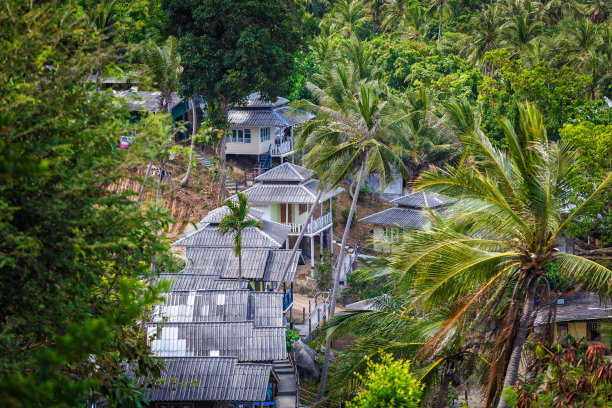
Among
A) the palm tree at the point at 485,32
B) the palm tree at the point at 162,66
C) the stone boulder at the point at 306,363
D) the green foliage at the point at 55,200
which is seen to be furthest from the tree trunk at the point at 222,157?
the palm tree at the point at 485,32

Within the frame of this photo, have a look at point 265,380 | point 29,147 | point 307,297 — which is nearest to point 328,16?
point 307,297

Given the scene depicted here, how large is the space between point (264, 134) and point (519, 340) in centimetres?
3231

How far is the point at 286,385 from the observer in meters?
22.3

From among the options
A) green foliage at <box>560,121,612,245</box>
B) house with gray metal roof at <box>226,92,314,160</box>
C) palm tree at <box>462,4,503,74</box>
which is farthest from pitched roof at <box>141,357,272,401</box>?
palm tree at <box>462,4,503,74</box>

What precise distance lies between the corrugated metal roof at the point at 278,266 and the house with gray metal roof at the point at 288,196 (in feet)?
18.0

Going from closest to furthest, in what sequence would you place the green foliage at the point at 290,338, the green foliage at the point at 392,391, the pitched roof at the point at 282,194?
the green foliage at the point at 392,391, the green foliage at the point at 290,338, the pitched roof at the point at 282,194

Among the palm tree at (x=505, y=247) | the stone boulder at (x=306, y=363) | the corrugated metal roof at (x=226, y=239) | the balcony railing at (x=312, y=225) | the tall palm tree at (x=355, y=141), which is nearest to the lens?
the palm tree at (x=505, y=247)

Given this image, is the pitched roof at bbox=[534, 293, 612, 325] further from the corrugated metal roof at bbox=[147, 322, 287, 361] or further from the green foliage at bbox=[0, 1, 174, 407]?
the green foliage at bbox=[0, 1, 174, 407]

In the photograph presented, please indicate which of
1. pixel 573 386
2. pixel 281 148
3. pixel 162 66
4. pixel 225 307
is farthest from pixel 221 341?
pixel 281 148

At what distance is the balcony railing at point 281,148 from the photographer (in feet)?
142

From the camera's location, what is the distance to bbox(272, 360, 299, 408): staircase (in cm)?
2108

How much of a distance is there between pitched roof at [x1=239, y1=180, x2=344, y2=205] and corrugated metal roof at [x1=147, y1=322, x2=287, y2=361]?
550 inches

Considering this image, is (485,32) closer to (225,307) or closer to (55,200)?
(225,307)

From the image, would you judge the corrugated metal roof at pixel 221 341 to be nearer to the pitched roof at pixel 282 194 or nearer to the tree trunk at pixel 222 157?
the pitched roof at pixel 282 194
